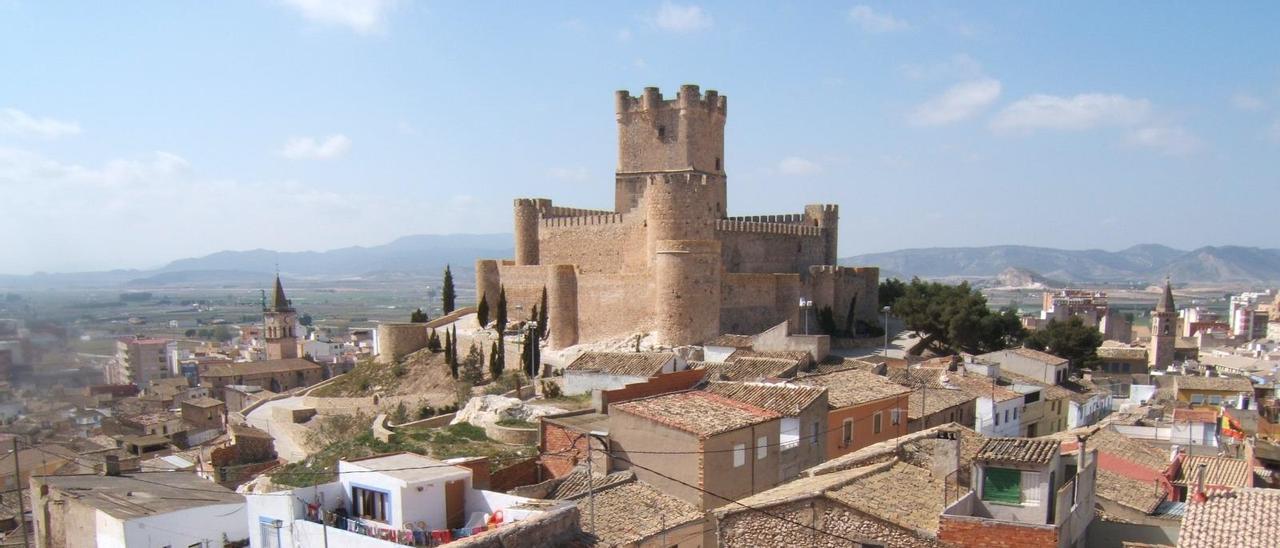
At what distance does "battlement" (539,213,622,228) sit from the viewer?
104 ft

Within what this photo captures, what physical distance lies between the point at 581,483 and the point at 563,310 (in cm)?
1894

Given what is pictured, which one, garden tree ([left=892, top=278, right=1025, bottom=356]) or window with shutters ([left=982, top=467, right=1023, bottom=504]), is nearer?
window with shutters ([left=982, top=467, right=1023, bottom=504])

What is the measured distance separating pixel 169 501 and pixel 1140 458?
13.8m

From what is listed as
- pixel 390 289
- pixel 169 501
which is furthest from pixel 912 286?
pixel 390 289

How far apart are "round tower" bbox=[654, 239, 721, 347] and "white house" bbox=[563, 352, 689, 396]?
6.97 metres

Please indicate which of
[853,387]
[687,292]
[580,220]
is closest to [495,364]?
[580,220]

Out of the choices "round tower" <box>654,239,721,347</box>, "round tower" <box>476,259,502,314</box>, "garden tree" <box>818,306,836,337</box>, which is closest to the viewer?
"round tower" <box>654,239,721,347</box>

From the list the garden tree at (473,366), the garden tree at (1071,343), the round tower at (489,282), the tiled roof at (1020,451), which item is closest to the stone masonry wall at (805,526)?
the tiled roof at (1020,451)

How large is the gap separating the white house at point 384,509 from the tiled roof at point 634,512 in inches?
49.0

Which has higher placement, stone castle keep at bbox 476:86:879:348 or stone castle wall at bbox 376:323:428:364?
stone castle keep at bbox 476:86:879:348

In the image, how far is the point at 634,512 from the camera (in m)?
10.7

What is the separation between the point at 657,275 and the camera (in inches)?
1064

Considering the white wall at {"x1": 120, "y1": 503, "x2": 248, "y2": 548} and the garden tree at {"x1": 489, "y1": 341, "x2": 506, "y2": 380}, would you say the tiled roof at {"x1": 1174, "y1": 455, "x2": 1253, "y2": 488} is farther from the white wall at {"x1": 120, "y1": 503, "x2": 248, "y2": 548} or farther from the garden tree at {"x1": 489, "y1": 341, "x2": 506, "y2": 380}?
the garden tree at {"x1": 489, "y1": 341, "x2": 506, "y2": 380}

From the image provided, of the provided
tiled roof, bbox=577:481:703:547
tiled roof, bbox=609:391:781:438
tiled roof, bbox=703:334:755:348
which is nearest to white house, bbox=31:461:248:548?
tiled roof, bbox=577:481:703:547
